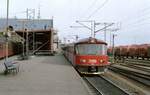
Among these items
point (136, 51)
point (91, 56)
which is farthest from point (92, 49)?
point (136, 51)

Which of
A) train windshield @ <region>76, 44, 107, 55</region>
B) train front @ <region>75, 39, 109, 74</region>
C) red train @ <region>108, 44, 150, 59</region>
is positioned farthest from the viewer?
red train @ <region>108, 44, 150, 59</region>

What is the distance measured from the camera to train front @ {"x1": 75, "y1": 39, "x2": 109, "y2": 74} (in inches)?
1038

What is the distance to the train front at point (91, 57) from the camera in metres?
26.4

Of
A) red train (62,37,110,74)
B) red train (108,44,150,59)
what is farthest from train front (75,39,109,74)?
red train (108,44,150,59)

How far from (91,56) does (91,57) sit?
0.30ft

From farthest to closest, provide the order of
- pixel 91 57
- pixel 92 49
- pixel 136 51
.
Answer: pixel 136 51
pixel 92 49
pixel 91 57

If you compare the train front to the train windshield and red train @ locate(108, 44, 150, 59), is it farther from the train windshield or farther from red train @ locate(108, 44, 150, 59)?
red train @ locate(108, 44, 150, 59)

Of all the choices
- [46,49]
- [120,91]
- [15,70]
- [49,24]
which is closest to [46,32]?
[46,49]

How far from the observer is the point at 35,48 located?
70.9 meters

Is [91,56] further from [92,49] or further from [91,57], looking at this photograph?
[92,49]

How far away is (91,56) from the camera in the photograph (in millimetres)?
26578

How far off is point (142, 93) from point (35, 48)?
178 ft

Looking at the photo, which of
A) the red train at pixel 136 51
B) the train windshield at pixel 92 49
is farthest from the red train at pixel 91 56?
the red train at pixel 136 51

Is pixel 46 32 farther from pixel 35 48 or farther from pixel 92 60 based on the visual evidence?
pixel 92 60
